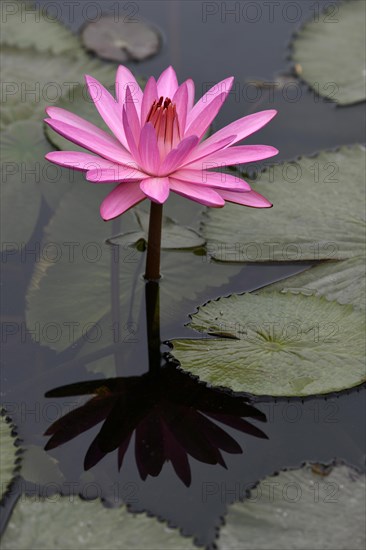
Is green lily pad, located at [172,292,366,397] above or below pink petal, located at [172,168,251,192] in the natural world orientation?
below

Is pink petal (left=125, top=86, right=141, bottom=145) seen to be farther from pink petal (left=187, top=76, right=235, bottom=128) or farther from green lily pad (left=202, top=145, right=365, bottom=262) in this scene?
green lily pad (left=202, top=145, right=365, bottom=262)

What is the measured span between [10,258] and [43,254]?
4.7 inches

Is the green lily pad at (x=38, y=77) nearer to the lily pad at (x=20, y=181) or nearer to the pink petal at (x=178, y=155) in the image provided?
the lily pad at (x=20, y=181)

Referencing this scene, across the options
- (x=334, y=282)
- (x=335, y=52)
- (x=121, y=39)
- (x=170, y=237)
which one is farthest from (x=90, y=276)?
(x=335, y=52)

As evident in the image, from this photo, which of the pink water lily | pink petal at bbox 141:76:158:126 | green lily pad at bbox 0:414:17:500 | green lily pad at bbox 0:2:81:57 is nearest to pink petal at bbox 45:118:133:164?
the pink water lily

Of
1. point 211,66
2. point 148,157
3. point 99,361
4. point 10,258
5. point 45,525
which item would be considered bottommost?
point 45,525

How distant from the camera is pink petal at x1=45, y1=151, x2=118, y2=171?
90.4 inches

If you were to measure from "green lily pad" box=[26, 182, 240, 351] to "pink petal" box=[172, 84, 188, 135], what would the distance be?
1.94 ft

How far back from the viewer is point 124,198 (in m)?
2.31

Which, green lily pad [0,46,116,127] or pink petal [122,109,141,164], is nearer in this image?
pink petal [122,109,141,164]

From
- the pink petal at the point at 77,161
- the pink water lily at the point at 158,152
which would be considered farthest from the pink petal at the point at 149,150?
the pink petal at the point at 77,161

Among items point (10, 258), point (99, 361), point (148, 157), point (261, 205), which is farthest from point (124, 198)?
point (10, 258)

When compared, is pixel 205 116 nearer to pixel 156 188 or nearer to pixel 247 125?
pixel 247 125

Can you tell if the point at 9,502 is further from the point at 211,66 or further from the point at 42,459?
the point at 211,66
